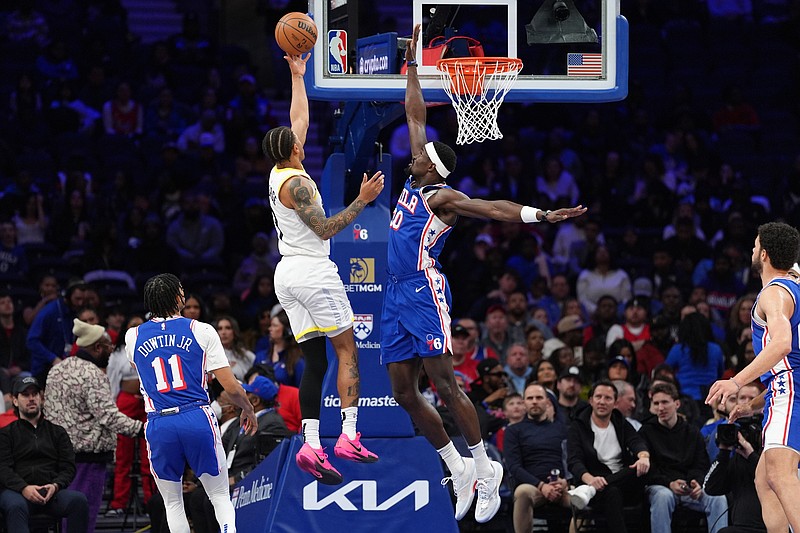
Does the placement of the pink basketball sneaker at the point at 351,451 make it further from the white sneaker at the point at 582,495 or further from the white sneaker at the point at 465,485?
the white sneaker at the point at 582,495

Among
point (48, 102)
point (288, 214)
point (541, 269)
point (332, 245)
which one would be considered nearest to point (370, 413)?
point (332, 245)

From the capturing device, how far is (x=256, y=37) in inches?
856

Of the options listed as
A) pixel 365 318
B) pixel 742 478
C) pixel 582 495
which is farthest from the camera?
pixel 582 495

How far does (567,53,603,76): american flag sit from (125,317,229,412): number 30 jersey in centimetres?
327

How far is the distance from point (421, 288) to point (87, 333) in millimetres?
4029

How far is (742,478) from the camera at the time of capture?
1112 cm

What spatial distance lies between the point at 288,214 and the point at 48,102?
34.7ft

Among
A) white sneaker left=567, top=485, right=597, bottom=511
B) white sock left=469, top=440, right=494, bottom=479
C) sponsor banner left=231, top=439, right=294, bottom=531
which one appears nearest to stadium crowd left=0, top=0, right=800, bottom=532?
white sneaker left=567, top=485, right=597, bottom=511

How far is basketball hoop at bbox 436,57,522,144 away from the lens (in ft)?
32.0

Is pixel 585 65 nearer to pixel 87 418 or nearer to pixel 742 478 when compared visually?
pixel 742 478

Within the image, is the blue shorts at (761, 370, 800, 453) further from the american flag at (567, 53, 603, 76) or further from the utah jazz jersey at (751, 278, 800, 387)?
the american flag at (567, 53, 603, 76)

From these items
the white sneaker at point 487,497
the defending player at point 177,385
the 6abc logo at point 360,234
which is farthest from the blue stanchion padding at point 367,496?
the 6abc logo at point 360,234

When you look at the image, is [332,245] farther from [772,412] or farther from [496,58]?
[772,412]

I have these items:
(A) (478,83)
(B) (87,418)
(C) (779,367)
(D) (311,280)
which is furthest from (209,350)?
(C) (779,367)
